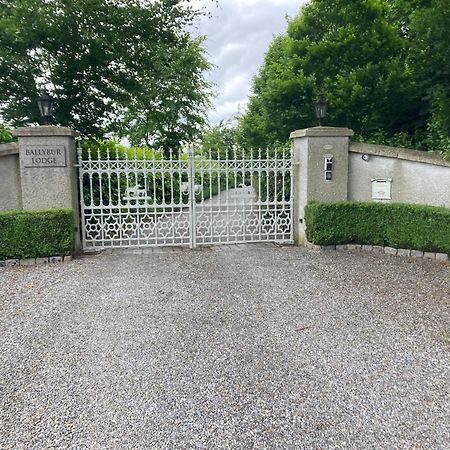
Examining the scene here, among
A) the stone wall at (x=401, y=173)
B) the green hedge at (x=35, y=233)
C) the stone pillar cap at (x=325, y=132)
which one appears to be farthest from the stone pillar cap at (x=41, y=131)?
the stone wall at (x=401, y=173)

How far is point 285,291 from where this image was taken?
14.0 feet

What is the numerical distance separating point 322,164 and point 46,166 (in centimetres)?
440

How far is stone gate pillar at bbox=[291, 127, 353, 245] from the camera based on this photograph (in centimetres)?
641

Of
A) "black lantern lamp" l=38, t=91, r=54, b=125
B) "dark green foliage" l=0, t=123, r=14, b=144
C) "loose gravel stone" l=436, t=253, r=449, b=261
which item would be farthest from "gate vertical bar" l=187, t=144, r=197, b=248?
"loose gravel stone" l=436, t=253, r=449, b=261

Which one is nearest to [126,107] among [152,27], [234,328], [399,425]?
[152,27]

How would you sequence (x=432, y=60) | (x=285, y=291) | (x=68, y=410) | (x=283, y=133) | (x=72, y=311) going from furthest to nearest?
(x=283, y=133) → (x=432, y=60) → (x=285, y=291) → (x=72, y=311) → (x=68, y=410)

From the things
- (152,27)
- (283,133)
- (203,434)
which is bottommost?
(203,434)

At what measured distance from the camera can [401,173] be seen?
634 centimetres

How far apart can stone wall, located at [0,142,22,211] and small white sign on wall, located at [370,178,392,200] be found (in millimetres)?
5754

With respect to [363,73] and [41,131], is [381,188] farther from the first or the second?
[41,131]

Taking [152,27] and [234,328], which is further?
[152,27]

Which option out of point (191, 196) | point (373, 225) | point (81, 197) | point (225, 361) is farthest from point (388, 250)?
point (81, 197)

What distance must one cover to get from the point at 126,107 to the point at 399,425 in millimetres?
8022

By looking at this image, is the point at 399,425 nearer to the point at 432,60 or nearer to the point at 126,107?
the point at 432,60
